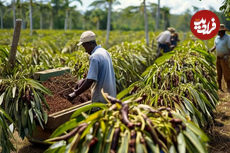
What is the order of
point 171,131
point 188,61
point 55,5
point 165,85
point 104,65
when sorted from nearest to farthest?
1. point 171,131
2. point 104,65
3. point 165,85
4. point 188,61
5. point 55,5

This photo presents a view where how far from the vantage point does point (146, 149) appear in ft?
5.54

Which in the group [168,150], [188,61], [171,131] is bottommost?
[168,150]

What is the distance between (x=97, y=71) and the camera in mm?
2822

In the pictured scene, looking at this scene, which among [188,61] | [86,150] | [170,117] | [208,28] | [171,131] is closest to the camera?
[86,150]

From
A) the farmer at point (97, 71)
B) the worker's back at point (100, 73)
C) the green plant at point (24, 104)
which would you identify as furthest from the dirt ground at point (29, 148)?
the worker's back at point (100, 73)

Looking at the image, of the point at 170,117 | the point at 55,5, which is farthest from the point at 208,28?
the point at 55,5

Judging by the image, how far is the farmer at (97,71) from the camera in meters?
2.81

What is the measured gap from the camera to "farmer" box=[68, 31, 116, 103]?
2814mm

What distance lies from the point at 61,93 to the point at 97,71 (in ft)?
4.34

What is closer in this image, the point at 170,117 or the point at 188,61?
the point at 170,117

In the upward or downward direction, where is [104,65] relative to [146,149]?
upward

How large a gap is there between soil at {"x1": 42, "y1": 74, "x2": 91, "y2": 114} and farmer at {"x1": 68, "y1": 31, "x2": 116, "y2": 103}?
21.0 inches

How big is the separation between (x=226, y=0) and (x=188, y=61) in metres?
1.12

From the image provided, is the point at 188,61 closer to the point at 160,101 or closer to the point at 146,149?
the point at 160,101
